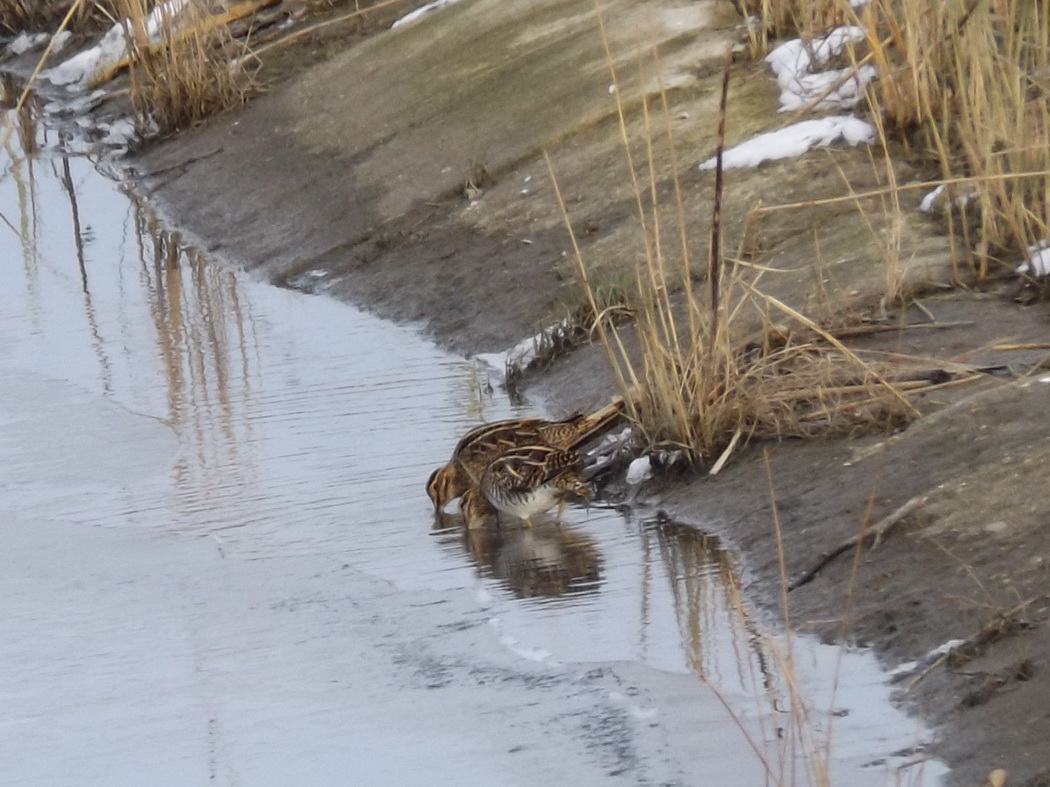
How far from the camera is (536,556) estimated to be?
6172 mm

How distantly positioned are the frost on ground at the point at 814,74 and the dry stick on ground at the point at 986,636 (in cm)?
481

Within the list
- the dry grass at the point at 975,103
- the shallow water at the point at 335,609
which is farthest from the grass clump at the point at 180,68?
the dry grass at the point at 975,103

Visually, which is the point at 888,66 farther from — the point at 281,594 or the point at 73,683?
the point at 73,683

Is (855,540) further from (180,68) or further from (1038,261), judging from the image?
(180,68)

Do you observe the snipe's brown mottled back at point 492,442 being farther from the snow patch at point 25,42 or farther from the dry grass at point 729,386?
the snow patch at point 25,42

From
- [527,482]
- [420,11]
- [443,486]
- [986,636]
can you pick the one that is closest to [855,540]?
[986,636]

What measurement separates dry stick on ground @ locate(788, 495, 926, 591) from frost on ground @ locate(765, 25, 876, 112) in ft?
13.1

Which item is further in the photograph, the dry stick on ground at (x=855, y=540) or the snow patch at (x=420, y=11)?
the snow patch at (x=420, y=11)

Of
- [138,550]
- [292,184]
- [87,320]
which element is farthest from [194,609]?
[292,184]

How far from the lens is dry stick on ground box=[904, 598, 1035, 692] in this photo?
4680 mm

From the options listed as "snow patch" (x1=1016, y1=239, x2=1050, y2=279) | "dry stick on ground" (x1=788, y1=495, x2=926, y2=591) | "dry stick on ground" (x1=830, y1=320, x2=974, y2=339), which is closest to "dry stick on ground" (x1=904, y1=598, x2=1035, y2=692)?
"dry stick on ground" (x1=788, y1=495, x2=926, y2=591)

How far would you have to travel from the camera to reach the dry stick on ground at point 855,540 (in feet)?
17.8

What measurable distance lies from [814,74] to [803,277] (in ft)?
7.24

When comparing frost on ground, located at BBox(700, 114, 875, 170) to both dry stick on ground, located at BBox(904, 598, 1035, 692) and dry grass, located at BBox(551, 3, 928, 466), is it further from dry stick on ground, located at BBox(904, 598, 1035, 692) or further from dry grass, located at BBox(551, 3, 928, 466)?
dry stick on ground, located at BBox(904, 598, 1035, 692)
